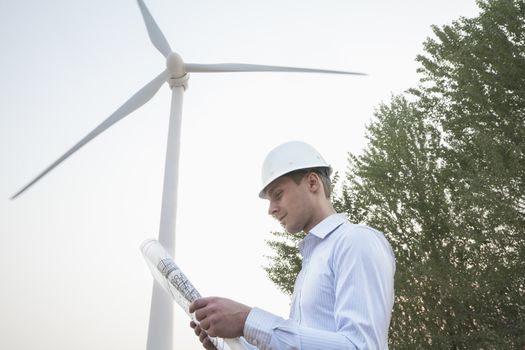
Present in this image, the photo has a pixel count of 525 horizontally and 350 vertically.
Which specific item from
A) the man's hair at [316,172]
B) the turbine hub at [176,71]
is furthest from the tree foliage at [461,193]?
the man's hair at [316,172]

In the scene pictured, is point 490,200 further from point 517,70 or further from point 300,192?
point 300,192

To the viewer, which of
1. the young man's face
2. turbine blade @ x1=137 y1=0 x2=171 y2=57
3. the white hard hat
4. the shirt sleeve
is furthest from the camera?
turbine blade @ x1=137 y1=0 x2=171 y2=57

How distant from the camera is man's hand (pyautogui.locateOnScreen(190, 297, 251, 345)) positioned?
60.8 inches

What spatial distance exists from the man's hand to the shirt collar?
0.60 metres

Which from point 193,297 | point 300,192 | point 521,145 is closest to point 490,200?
point 521,145

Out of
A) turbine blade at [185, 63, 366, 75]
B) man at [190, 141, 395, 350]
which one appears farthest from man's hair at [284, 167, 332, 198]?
turbine blade at [185, 63, 366, 75]

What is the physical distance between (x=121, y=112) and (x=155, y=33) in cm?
325

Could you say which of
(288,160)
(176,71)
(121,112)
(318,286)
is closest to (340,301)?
(318,286)

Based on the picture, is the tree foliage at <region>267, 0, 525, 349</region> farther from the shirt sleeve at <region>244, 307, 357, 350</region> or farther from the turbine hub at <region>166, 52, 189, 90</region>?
the shirt sleeve at <region>244, 307, 357, 350</region>

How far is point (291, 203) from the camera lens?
7.39 ft

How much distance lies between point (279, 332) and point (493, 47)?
434 inches

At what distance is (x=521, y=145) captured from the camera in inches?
370

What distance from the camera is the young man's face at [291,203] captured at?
2.23 metres

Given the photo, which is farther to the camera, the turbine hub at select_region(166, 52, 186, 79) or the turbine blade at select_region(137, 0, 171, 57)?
the turbine blade at select_region(137, 0, 171, 57)
